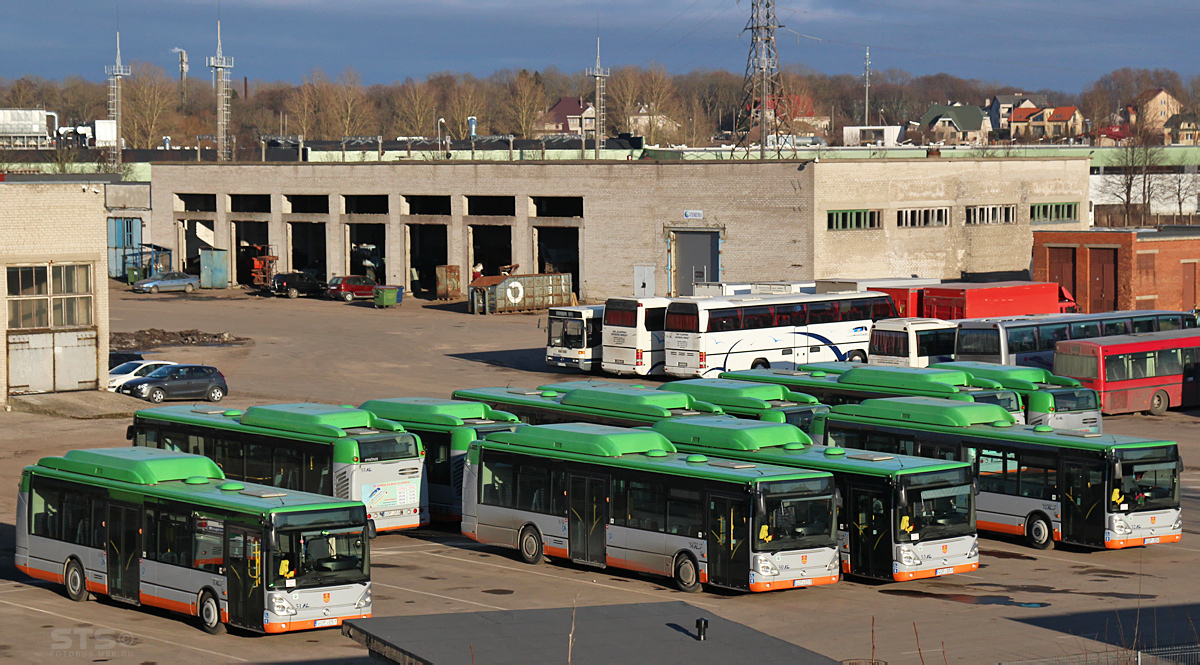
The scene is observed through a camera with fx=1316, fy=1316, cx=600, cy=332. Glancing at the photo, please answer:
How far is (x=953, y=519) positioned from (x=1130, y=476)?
4.30 metres

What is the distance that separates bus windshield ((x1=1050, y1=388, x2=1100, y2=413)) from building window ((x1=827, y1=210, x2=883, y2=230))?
35016mm

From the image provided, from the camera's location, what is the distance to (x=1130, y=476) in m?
A: 22.8

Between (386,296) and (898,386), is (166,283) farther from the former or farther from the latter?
(898,386)

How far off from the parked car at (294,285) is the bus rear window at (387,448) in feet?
180

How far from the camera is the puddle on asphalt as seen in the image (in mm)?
19469

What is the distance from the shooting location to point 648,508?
67.8 ft

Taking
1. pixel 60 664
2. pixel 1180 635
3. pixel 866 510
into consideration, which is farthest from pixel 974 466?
pixel 60 664

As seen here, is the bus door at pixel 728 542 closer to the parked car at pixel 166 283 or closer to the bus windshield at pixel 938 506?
the bus windshield at pixel 938 506

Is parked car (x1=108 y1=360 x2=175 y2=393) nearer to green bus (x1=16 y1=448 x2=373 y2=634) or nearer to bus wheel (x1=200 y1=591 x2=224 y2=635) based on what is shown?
green bus (x1=16 y1=448 x2=373 y2=634)

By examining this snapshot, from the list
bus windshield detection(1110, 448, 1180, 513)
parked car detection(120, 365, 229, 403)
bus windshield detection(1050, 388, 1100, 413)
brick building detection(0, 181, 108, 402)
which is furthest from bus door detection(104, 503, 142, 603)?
parked car detection(120, 365, 229, 403)

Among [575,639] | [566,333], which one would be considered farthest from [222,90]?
[575,639]

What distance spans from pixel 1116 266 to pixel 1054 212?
2007 centimetres

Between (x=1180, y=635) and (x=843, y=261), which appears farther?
(x=843, y=261)

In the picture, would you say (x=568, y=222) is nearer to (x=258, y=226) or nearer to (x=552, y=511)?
(x=258, y=226)
